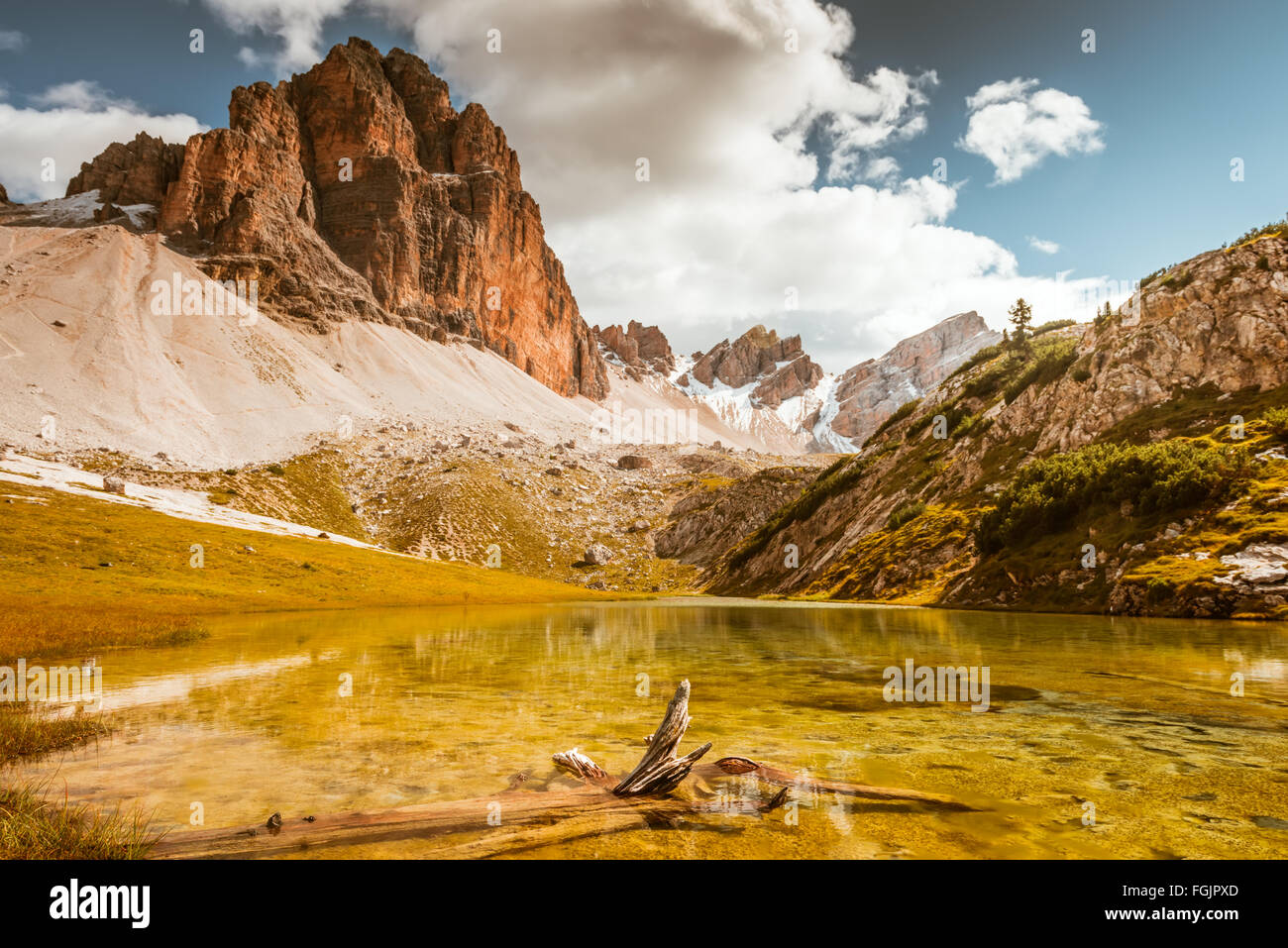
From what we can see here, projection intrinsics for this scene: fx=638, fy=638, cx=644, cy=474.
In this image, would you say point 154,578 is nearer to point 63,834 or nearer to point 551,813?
point 63,834

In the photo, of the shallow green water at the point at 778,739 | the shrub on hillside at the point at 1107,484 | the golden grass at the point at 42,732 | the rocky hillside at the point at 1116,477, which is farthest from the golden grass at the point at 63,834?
the shrub on hillside at the point at 1107,484

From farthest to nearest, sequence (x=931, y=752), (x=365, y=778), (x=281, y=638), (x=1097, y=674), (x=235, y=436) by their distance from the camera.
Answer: (x=235, y=436) < (x=281, y=638) < (x=1097, y=674) < (x=931, y=752) < (x=365, y=778)

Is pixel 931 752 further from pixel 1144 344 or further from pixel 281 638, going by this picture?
pixel 1144 344

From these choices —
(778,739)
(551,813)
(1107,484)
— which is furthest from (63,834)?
(1107,484)

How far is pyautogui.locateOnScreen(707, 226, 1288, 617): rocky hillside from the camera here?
145 feet

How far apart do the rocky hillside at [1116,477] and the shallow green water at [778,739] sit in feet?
55.6

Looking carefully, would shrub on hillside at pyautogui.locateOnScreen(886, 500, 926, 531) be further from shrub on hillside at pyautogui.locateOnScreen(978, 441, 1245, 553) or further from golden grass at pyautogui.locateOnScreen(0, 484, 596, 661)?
golden grass at pyautogui.locateOnScreen(0, 484, 596, 661)

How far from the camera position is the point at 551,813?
8859mm

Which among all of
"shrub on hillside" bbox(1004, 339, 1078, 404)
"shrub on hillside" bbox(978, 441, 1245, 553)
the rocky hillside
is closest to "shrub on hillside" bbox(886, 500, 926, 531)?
the rocky hillside

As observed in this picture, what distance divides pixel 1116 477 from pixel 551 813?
62353mm

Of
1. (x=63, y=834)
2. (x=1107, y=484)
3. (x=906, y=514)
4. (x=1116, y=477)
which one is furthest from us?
(x=906, y=514)
